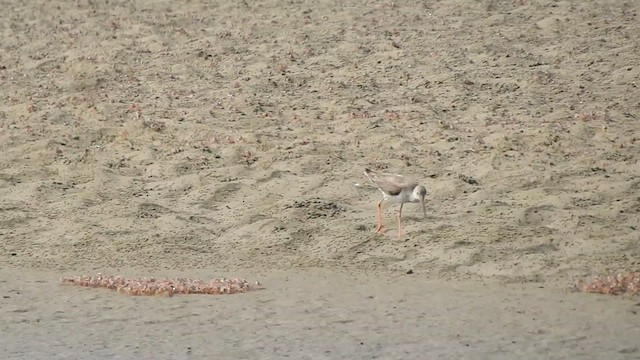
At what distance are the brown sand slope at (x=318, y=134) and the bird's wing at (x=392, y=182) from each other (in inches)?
14.1

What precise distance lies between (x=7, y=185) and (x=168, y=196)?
5.70ft

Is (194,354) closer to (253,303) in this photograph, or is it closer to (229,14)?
(253,303)

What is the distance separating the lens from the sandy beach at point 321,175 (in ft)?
29.9

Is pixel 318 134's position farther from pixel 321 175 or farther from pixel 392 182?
pixel 392 182

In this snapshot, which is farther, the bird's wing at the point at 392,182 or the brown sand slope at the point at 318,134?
the bird's wing at the point at 392,182

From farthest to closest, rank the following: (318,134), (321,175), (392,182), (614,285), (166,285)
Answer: (318,134), (321,175), (392,182), (166,285), (614,285)

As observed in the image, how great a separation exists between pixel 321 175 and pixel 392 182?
1316 millimetres

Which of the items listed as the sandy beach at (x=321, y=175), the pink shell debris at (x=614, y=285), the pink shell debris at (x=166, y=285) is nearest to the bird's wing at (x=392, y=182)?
the sandy beach at (x=321, y=175)

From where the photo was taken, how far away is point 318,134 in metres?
13.4

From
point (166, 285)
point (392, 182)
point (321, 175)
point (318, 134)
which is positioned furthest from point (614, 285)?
point (318, 134)

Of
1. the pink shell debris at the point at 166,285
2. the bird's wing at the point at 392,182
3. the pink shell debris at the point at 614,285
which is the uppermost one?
the bird's wing at the point at 392,182

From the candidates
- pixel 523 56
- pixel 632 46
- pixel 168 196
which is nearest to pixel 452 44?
pixel 523 56

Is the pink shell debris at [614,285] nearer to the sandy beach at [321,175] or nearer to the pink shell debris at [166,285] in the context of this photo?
the sandy beach at [321,175]

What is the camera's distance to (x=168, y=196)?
12.2 metres
